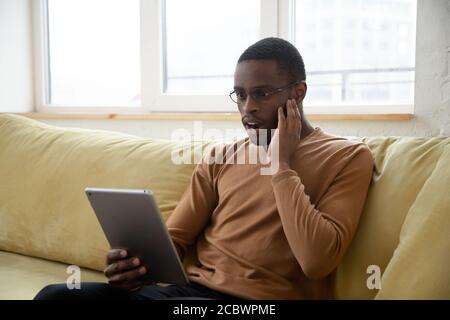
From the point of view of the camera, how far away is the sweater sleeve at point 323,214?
46.2 inches

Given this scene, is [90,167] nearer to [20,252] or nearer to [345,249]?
[20,252]

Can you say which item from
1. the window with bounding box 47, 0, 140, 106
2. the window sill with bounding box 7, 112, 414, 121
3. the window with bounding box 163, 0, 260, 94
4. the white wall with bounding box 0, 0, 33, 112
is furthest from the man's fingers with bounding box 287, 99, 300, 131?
the white wall with bounding box 0, 0, 33, 112

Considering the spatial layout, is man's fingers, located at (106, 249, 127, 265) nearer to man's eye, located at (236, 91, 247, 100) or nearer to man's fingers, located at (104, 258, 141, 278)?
man's fingers, located at (104, 258, 141, 278)

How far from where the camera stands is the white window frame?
2.18 meters

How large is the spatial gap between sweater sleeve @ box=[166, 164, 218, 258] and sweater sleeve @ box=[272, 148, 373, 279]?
29cm

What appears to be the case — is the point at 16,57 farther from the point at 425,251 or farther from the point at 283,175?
the point at 425,251

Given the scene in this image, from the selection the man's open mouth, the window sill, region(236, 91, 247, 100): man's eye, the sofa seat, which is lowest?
the sofa seat

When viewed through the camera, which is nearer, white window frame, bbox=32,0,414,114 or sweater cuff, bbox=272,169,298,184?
sweater cuff, bbox=272,169,298,184

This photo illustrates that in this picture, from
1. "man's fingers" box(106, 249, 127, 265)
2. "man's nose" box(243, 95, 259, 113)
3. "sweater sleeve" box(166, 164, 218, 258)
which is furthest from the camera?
"sweater sleeve" box(166, 164, 218, 258)

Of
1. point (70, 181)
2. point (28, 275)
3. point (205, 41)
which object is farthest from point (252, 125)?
point (205, 41)

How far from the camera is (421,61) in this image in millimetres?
1857
